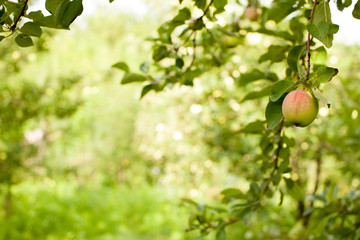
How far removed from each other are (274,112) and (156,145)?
3.72 metres

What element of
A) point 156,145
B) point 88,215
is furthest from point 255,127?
point 88,215

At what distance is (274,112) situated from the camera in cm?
46

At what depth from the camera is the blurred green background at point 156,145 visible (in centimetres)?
207

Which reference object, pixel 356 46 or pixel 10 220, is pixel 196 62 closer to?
pixel 356 46

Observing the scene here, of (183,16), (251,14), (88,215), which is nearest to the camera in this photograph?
(183,16)

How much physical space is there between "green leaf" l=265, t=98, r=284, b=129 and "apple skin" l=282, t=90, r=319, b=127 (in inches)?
0.5

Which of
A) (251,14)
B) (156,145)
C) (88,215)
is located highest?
(156,145)

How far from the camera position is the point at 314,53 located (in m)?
0.59

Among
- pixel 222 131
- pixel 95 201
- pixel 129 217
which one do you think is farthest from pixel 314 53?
pixel 95 201

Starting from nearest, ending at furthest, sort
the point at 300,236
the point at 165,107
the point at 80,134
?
the point at 300,236, the point at 165,107, the point at 80,134

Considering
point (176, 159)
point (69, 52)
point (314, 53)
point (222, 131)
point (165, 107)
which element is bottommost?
point (314, 53)

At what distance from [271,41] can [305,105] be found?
2.37m

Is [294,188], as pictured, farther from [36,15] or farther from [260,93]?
[36,15]

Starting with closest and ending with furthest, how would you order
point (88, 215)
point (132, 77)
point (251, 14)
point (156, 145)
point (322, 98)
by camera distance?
point (322, 98), point (132, 77), point (251, 14), point (88, 215), point (156, 145)
